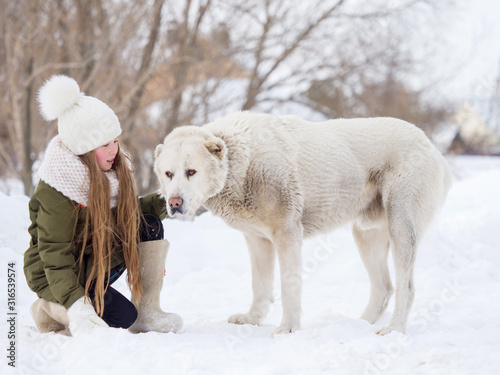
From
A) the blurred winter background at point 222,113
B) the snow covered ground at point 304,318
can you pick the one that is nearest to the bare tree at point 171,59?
the blurred winter background at point 222,113

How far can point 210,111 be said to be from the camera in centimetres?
1020

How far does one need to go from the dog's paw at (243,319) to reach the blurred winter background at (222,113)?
0.32ft

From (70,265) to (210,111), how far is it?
7550mm

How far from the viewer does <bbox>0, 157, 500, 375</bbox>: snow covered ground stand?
2.44 meters

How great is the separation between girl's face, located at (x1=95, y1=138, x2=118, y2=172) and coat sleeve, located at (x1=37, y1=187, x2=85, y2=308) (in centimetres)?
34

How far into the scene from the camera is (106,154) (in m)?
3.13

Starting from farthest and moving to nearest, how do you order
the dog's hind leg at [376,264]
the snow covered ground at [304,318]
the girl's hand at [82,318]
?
the dog's hind leg at [376,264] < the girl's hand at [82,318] < the snow covered ground at [304,318]

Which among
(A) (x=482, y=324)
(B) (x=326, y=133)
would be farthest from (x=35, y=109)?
(A) (x=482, y=324)

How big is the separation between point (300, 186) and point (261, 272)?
790mm

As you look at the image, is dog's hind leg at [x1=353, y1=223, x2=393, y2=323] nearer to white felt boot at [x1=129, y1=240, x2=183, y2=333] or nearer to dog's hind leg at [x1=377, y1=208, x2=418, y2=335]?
dog's hind leg at [x1=377, y1=208, x2=418, y2=335]

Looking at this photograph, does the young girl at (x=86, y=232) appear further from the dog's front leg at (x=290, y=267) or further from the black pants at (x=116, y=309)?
the dog's front leg at (x=290, y=267)

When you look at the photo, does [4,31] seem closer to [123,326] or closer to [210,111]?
[210,111]

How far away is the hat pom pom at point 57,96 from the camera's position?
9.77ft

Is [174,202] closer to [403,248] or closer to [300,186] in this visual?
[300,186]
